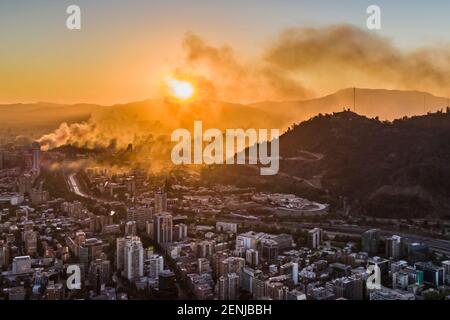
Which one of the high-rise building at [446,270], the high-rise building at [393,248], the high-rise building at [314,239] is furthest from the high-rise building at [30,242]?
Answer: the high-rise building at [446,270]

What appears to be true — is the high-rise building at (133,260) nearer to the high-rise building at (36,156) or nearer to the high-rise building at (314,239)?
the high-rise building at (314,239)

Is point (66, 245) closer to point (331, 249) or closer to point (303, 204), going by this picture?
point (331, 249)

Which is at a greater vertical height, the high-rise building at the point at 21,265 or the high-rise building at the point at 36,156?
the high-rise building at the point at 36,156
